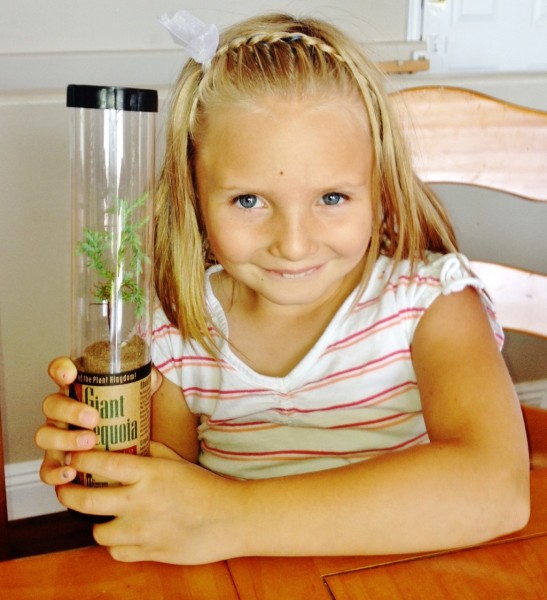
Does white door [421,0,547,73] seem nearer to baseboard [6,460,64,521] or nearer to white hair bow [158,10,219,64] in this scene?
white hair bow [158,10,219,64]

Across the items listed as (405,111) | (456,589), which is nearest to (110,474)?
(456,589)

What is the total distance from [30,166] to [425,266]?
955 millimetres

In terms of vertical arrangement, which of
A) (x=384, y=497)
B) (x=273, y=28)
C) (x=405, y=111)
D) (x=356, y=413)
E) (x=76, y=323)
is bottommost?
(x=356, y=413)

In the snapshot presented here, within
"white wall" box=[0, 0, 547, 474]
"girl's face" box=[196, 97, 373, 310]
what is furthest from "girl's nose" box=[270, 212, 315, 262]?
"white wall" box=[0, 0, 547, 474]

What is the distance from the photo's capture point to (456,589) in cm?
58

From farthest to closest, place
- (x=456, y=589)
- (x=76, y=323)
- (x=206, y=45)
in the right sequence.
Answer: (x=206, y=45) → (x=76, y=323) → (x=456, y=589)

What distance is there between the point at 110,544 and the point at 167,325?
1.45 ft

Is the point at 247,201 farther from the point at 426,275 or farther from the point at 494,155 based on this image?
the point at 494,155

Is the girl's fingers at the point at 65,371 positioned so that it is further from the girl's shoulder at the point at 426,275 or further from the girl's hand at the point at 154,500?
the girl's shoulder at the point at 426,275

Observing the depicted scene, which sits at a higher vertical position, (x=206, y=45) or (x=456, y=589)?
(x=206, y=45)

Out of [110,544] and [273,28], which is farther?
[273,28]

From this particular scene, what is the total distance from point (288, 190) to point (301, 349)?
0.93ft

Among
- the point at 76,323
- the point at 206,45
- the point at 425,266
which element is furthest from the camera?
the point at 425,266

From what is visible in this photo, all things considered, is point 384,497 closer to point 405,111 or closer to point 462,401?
point 462,401
